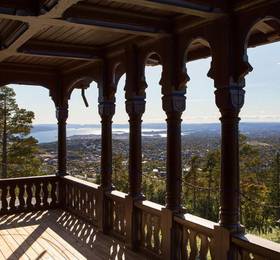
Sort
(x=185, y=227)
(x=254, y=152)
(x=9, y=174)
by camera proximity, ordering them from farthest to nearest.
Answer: (x=254, y=152)
(x=9, y=174)
(x=185, y=227)

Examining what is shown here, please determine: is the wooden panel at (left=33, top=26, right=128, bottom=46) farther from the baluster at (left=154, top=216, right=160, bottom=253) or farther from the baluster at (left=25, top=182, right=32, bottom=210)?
the baluster at (left=25, top=182, right=32, bottom=210)

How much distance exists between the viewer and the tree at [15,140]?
25.2 meters

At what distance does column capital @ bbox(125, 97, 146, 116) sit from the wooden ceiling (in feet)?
2.67

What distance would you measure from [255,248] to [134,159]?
7.85 feet

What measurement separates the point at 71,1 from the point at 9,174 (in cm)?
2417

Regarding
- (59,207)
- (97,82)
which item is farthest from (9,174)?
(97,82)

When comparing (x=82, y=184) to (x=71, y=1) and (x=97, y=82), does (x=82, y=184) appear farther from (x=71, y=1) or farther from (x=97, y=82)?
(x=71, y=1)

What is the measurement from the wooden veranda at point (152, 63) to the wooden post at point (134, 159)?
14 mm

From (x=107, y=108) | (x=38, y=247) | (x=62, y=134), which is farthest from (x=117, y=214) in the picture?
(x=62, y=134)

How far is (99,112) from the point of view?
252 inches

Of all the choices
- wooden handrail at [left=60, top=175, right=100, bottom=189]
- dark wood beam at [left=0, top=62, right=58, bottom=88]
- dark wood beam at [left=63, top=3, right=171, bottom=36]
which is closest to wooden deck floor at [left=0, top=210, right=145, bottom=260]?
wooden handrail at [left=60, top=175, right=100, bottom=189]

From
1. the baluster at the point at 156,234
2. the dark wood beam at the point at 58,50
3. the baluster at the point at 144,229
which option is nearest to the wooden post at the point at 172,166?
the baluster at the point at 156,234

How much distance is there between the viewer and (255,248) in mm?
3422

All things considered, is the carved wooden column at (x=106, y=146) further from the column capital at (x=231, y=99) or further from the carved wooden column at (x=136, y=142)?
the column capital at (x=231, y=99)
